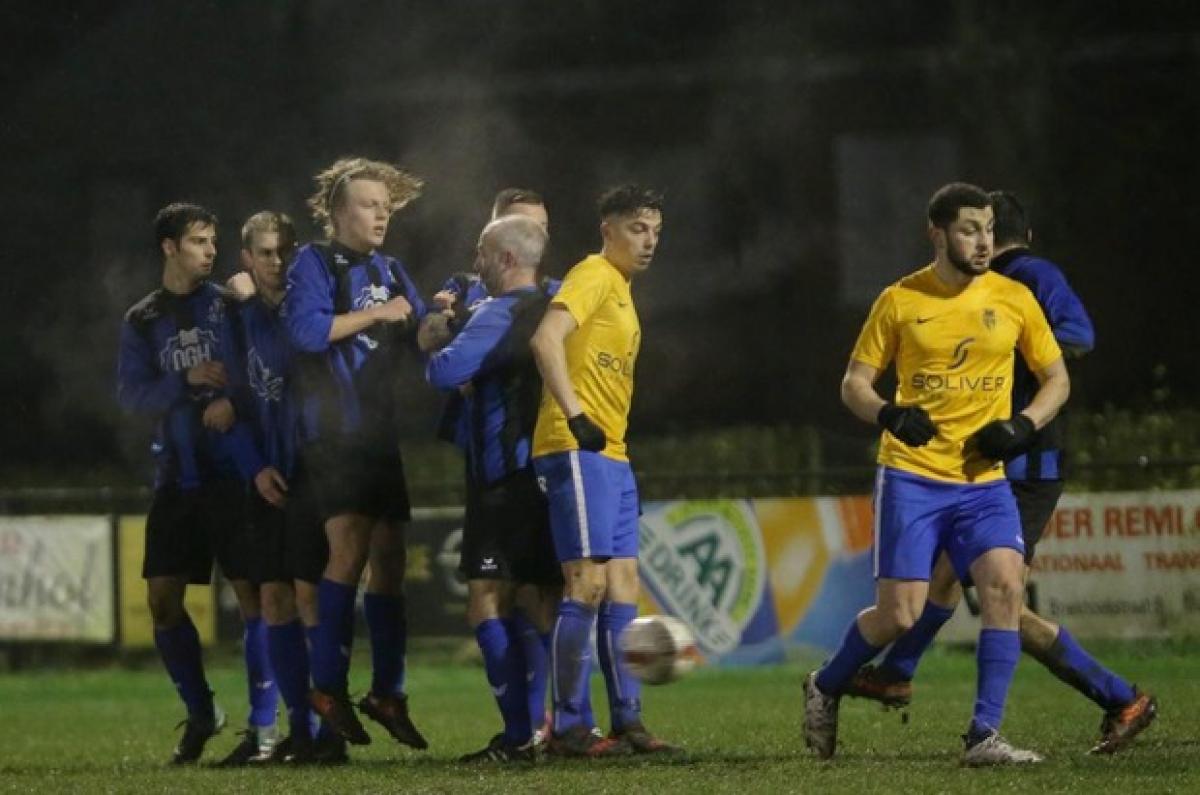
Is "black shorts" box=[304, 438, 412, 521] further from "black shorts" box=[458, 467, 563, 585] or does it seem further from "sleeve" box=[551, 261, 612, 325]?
"sleeve" box=[551, 261, 612, 325]

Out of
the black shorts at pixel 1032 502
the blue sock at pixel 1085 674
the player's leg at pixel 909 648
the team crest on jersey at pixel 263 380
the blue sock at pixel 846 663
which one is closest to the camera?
the blue sock at pixel 846 663

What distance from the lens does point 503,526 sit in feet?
30.0

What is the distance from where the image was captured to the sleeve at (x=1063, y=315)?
30.6 ft

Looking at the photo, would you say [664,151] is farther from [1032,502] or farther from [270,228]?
[1032,502]

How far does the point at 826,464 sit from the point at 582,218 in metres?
5.98

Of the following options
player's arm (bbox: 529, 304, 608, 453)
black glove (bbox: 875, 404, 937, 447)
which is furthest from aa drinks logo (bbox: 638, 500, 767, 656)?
black glove (bbox: 875, 404, 937, 447)

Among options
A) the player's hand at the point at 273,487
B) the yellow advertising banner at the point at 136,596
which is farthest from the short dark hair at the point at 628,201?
the yellow advertising banner at the point at 136,596

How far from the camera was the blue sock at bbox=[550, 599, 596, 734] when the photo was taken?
8.81m

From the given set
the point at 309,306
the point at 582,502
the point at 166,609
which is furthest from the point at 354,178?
the point at 166,609

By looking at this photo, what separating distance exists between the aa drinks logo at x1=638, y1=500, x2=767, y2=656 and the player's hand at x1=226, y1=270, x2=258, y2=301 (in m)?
6.54

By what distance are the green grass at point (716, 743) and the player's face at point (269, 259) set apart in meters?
1.97

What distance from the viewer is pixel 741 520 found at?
643 inches

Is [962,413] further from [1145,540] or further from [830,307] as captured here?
[830,307]

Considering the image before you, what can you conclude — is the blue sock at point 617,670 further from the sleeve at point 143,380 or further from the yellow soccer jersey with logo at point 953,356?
the sleeve at point 143,380
